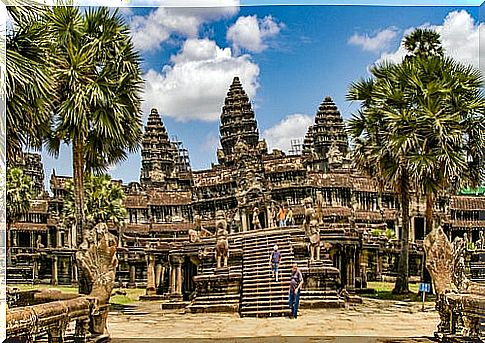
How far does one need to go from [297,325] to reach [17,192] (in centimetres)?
1124

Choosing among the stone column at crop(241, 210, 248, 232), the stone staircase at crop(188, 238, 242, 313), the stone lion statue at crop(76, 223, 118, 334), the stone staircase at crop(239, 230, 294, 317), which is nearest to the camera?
the stone lion statue at crop(76, 223, 118, 334)

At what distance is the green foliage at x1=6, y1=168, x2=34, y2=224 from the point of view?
766 inches

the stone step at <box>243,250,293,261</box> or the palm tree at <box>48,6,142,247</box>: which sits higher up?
the palm tree at <box>48,6,142,247</box>

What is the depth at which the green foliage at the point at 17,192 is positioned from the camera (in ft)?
63.9

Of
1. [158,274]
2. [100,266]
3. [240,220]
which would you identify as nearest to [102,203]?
[240,220]

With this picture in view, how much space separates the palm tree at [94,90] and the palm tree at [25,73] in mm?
2405

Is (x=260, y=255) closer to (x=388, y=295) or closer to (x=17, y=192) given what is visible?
(x=388, y=295)

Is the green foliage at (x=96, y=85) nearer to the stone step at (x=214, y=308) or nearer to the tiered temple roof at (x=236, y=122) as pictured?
the stone step at (x=214, y=308)

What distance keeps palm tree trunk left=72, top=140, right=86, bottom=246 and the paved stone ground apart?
1.64m

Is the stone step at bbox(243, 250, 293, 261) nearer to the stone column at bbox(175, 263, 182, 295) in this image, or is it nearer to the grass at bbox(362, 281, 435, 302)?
the grass at bbox(362, 281, 435, 302)

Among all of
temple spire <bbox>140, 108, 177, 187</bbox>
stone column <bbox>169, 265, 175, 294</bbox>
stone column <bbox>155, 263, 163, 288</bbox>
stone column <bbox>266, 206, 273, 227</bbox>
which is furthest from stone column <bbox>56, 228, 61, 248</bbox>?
stone column <bbox>169, 265, 175, 294</bbox>

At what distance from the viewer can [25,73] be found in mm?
8758

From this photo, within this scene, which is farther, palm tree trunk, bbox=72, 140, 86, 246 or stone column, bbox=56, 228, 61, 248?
stone column, bbox=56, 228, 61, 248

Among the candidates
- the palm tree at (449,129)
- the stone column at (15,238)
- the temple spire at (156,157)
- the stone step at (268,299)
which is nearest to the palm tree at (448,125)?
the palm tree at (449,129)
